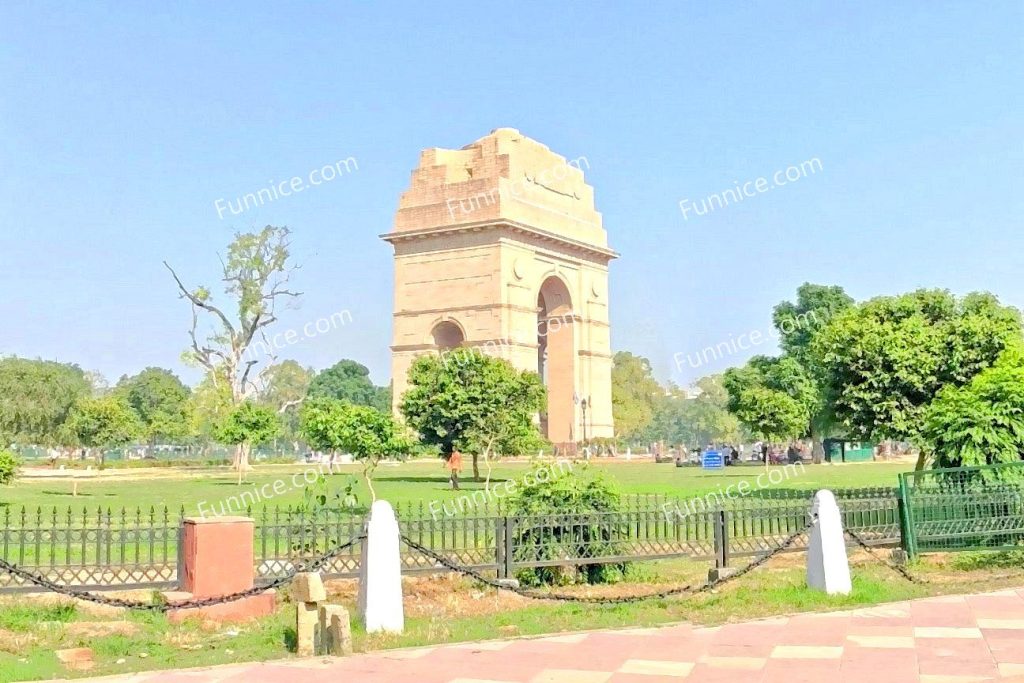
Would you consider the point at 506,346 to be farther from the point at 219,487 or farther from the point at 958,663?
the point at 958,663

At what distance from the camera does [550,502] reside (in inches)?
416

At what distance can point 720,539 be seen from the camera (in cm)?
1093

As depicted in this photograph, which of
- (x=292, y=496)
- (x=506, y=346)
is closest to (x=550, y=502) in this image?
(x=292, y=496)

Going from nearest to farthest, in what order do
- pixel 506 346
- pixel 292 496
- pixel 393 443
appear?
pixel 393 443, pixel 292 496, pixel 506 346

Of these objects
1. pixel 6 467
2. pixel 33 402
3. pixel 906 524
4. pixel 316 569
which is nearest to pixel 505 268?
pixel 33 402

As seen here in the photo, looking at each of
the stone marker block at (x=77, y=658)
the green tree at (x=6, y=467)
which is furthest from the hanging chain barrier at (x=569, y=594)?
the green tree at (x=6, y=467)

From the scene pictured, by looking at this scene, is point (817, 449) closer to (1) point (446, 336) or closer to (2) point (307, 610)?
(1) point (446, 336)

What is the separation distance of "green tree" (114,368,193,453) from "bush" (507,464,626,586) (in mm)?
57277

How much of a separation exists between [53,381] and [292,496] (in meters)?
29.8

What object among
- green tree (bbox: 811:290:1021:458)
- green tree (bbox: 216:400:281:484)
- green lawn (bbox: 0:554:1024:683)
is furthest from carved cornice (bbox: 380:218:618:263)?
green lawn (bbox: 0:554:1024:683)

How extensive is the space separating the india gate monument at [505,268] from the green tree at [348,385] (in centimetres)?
5808

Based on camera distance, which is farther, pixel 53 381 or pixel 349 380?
pixel 349 380

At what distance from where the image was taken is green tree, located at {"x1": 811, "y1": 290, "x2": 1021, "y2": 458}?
722 inches

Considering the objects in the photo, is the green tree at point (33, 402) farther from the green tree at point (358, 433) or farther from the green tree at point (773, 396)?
the green tree at point (773, 396)
